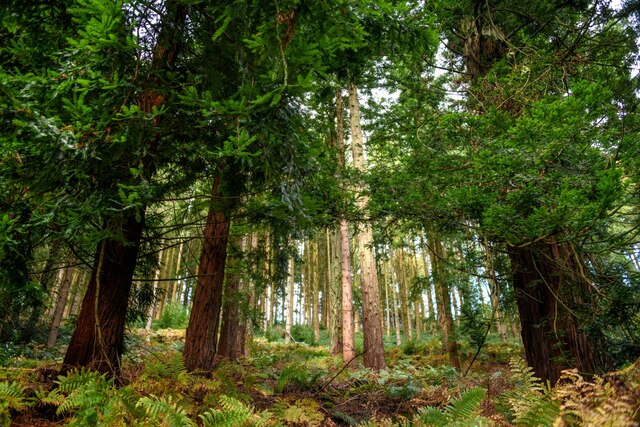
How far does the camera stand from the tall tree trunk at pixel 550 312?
13.9ft

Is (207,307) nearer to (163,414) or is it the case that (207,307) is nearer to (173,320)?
(163,414)

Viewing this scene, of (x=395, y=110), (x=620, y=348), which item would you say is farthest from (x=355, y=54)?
(x=395, y=110)

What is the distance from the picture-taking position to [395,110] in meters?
11.2

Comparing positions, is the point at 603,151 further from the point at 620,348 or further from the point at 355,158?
the point at 355,158

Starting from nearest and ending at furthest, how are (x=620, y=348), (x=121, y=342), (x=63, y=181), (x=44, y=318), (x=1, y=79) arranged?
1. (x=1, y=79)
2. (x=63, y=181)
3. (x=121, y=342)
4. (x=620, y=348)
5. (x=44, y=318)

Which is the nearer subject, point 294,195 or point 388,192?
point 294,195

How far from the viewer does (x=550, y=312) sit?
4.63 metres

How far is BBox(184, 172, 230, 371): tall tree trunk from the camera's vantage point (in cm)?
561

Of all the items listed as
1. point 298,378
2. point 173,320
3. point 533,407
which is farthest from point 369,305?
point 173,320

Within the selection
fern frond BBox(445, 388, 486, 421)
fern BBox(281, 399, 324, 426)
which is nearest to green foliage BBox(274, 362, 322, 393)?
fern BBox(281, 399, 324, 426)

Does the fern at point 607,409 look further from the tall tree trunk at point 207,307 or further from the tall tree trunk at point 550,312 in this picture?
the tall tree trunk at point 207,307

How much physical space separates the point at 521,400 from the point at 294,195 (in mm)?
2610

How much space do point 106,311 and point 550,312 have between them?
5703mm

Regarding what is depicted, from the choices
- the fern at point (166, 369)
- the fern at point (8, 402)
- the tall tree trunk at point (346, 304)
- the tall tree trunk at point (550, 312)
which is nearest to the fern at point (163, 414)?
the fern at point (8, 402)
